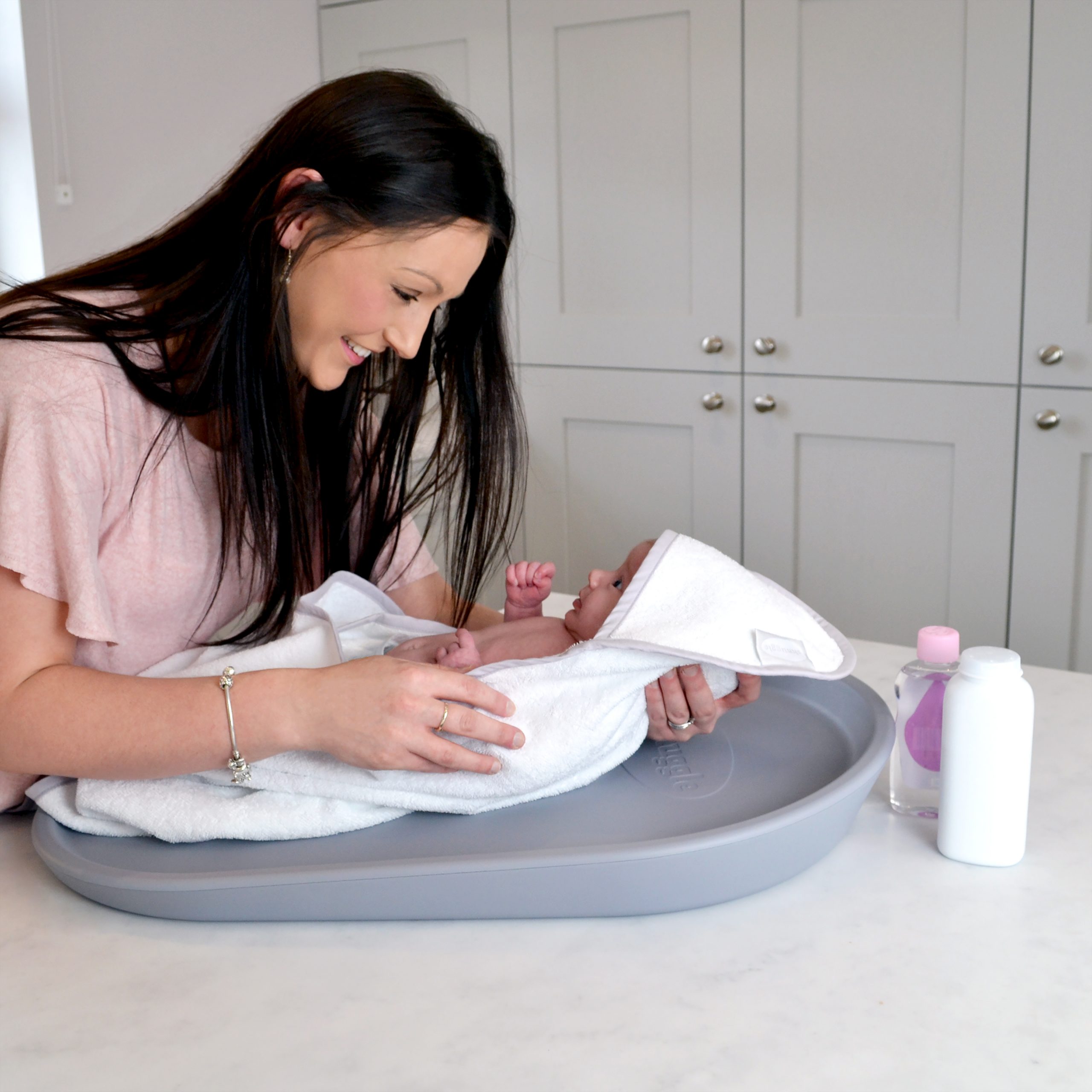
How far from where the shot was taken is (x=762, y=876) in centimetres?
87

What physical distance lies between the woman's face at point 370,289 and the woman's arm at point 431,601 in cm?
31

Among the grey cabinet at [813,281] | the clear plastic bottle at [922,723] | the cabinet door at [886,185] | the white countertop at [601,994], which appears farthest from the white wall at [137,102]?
the clear plastic bottle at [922,723]

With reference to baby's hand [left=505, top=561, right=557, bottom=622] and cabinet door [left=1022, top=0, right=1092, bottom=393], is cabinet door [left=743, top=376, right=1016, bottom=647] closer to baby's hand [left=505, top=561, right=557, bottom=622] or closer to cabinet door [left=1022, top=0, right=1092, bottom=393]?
cabinet door [left=1022, top=0, right=1092, bottom=393]

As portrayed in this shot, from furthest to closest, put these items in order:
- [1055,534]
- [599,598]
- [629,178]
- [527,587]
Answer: [629,178] < [1055,534] < [527,587] < [599,598]

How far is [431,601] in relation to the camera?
1.41 m

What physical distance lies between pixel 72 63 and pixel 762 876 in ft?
8.92

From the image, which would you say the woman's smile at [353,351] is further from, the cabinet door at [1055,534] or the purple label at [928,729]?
the cabinet door at [1055,534]

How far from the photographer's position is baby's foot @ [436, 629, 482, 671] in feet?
3.87

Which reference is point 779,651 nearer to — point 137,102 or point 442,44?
point 442,44

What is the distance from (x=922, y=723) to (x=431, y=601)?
63 cm

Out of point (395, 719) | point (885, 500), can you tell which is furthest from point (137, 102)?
point (395, 719)

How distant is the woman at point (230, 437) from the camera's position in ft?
2.99

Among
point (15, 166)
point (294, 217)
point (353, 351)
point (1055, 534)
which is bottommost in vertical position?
point (1055, 534)

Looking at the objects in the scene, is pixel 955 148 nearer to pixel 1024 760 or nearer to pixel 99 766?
pixel 1024 760
